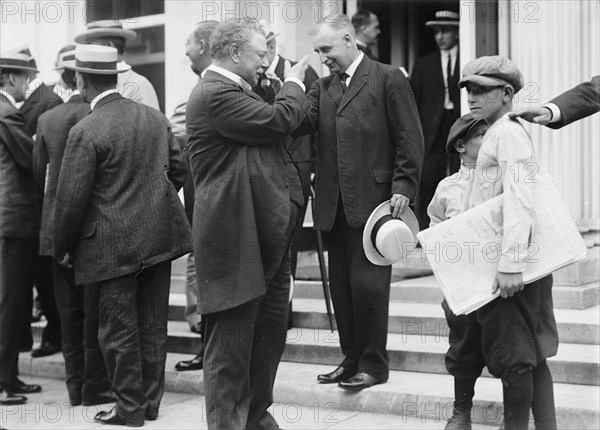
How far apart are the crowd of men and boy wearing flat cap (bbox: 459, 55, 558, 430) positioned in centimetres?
2

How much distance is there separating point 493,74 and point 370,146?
140 cm

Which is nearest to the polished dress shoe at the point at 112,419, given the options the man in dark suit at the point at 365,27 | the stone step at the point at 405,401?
the stone step at the point at 405,401

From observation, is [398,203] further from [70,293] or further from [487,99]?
[70,293]

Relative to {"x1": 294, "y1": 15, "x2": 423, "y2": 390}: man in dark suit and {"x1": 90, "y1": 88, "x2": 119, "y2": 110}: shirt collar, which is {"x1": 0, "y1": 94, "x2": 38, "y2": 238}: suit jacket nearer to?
{"x1": 90, "y1": 88, "x2": 119, "y2": 110}: shirt collar

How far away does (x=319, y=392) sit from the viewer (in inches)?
227

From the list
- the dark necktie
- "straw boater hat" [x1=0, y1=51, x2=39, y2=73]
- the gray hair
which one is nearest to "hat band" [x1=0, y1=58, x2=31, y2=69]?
"straw boater hat" [x1=0, y1=51, x2=39, y2=73]

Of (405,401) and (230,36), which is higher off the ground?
(230,36)

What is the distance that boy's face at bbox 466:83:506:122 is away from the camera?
14.3ft

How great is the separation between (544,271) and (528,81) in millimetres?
3379

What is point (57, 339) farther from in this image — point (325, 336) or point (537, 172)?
point (537, 172)

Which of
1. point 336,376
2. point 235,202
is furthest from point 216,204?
point 336,376

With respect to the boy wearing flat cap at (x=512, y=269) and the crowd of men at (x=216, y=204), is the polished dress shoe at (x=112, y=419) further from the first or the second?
the boy wearing flat cap at (x=512, y=269)

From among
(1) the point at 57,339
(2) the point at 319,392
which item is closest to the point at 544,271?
(2) the point at 319,392

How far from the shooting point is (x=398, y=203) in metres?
5.53
